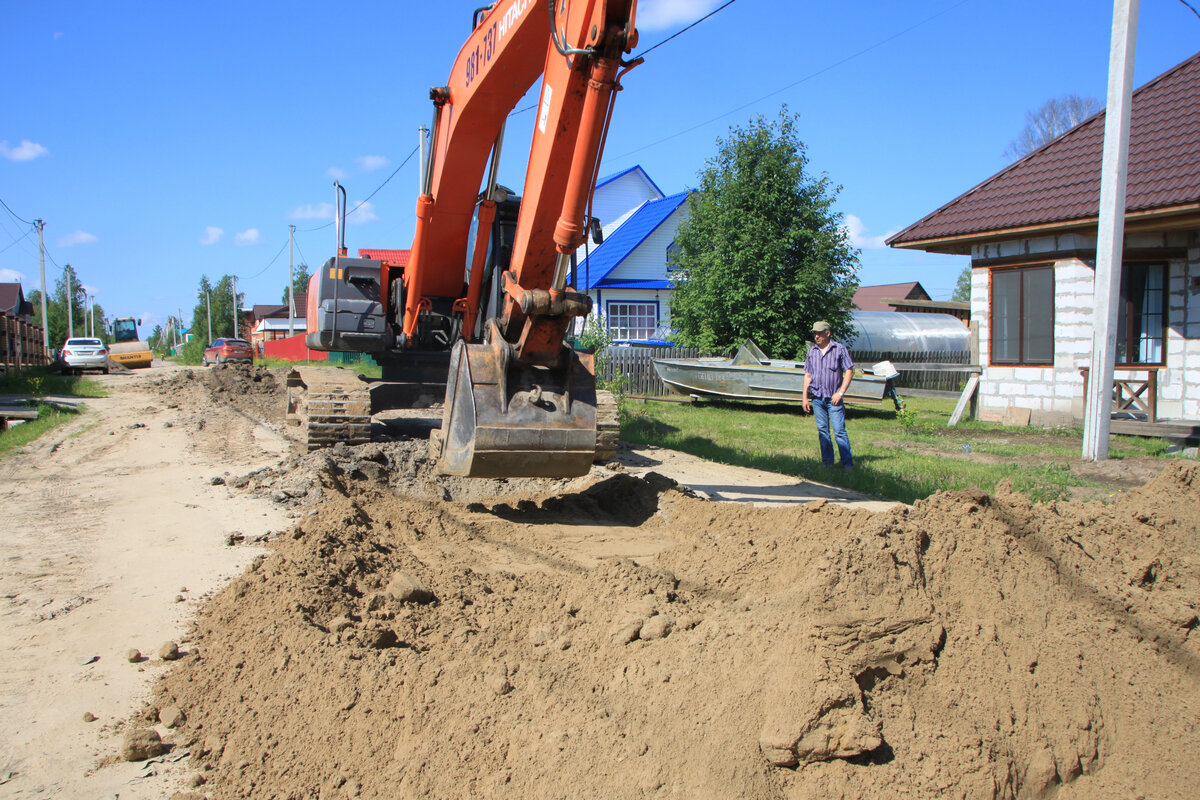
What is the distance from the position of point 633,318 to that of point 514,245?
964 inches

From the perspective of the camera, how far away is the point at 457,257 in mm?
7672

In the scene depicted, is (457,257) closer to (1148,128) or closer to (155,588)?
(155,588)

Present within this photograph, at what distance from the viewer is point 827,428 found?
9.51 meters

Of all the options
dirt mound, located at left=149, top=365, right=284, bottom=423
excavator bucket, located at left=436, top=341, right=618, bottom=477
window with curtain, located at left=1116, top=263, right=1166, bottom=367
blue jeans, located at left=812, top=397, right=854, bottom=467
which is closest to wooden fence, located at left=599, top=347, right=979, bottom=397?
window with curtain, located at left=1116, top=263, right=1166, bottom=367

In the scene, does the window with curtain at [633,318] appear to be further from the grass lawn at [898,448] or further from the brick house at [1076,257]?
the brick house at [1076,257]

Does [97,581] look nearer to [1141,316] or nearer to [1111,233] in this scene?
[1111,233]

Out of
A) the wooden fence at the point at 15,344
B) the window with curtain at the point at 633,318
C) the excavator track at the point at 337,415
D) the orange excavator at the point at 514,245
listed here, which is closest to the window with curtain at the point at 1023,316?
the orange excavator at the point at 514,245

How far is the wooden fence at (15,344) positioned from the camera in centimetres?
2478

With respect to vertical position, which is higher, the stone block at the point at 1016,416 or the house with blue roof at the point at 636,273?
the house with blue roof at the point at 636,273

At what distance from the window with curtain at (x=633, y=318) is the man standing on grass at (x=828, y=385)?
20.8 metres

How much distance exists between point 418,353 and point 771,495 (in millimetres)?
4149

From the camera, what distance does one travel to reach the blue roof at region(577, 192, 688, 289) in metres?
29.2

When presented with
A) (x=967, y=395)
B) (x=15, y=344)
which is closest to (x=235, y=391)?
(x=15, y=344)

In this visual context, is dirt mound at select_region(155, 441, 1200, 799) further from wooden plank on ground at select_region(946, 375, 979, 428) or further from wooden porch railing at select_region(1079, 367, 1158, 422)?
wooden plank on ground at select_region(946, 375, 979, 428)
